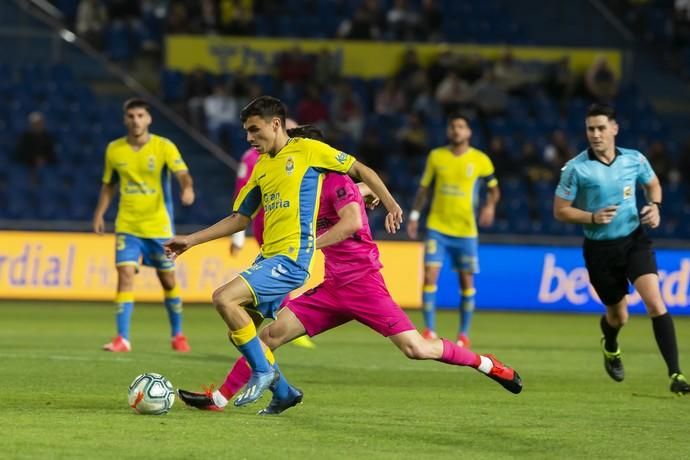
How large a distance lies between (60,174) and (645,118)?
10976 millimetres

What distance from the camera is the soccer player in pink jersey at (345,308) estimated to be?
904 centimetres

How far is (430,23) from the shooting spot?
2717 centimetres

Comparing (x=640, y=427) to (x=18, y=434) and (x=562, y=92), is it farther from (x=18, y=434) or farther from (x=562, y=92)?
(x=562, y=92)

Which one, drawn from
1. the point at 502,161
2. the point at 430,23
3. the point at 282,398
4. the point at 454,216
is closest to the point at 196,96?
the point at 430,23

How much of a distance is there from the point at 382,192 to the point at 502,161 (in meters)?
15.9

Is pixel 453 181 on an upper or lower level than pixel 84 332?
upper

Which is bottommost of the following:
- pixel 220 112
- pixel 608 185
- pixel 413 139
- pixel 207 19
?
pixel 608 185

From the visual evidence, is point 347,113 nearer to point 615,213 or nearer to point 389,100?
point 389,100

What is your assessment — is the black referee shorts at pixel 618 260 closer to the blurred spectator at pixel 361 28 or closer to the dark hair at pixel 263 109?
the dark hair at pixel 263 109

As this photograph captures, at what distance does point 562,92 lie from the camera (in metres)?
26.9

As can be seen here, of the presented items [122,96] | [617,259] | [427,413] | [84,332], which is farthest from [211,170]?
[427,413]

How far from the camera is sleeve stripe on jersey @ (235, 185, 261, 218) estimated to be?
9.02m

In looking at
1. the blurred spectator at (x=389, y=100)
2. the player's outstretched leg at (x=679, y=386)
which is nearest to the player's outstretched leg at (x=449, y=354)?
the player's outstretched leg at (x=679, y=386)

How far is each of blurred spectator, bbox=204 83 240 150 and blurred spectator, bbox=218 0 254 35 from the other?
1952 millimetres
